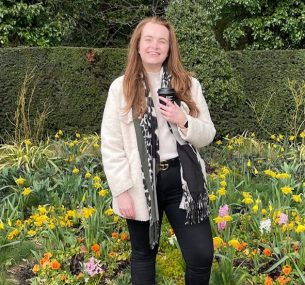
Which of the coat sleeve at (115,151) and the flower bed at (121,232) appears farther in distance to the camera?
the flower bed at (121,232)

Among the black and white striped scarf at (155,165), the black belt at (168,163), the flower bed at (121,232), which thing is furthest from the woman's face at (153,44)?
the flower bed at (121,232)

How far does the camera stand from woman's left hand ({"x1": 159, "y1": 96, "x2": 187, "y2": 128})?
1.99m

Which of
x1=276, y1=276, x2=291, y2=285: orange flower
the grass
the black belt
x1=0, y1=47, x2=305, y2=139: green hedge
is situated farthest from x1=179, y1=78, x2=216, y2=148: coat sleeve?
x1=0, y1=47, x2=305, y2=139: green hedge

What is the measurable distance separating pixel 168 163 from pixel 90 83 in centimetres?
484

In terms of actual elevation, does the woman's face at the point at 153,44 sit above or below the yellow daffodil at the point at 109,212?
above

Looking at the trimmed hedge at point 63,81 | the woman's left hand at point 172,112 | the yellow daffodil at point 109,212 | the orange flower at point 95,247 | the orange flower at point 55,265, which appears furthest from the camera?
the trimmed hedge at point 63,81

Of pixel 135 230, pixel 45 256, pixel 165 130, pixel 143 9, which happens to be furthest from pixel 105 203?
pixel 143 9

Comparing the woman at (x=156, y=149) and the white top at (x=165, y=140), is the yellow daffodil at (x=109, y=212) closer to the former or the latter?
the woman at (x=156, y=149)

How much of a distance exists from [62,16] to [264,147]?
5.78 m

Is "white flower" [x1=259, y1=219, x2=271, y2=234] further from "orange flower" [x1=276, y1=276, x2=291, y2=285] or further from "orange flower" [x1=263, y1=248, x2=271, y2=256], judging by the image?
"orange flower" [x1=276, y1=276, x2=291, y2=285]

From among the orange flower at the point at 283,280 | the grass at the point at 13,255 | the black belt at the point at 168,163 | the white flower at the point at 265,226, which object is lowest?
the grass at the point at 13,255

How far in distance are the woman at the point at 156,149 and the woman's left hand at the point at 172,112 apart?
0.01m

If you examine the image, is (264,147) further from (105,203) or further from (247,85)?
(105,203)

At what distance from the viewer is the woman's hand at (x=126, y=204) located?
2.09 metres
